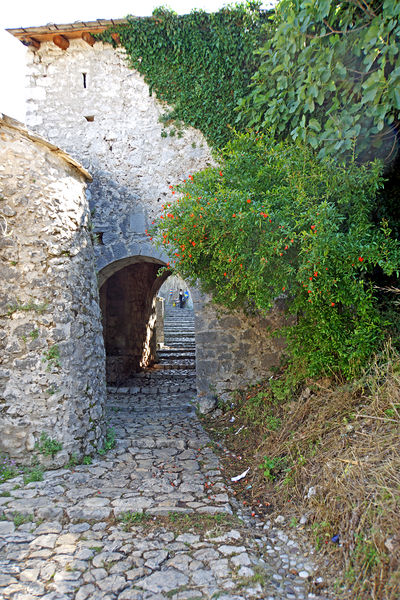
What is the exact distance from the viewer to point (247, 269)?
142 inches

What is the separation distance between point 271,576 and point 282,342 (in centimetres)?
352

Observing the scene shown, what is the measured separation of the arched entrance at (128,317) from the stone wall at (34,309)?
466 cm

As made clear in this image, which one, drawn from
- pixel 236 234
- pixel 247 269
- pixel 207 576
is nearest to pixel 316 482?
pixel 207 576

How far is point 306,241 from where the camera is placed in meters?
3.15

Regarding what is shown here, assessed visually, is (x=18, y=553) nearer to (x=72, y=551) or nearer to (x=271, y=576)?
(x=72, y=551)

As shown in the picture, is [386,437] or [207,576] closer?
[207,576]

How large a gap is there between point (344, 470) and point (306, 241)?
1.63 metres

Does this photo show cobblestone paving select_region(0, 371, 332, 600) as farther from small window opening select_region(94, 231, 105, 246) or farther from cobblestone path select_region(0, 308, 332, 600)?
small window opening select_region(94, 231, 105, 246)

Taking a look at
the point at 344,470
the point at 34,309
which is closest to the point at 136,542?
the point at 344,470

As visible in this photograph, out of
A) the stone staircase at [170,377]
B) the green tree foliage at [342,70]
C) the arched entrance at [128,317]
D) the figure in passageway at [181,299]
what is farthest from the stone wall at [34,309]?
the figure in passageway at [181,299]

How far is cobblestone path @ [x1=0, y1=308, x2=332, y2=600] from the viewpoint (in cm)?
240

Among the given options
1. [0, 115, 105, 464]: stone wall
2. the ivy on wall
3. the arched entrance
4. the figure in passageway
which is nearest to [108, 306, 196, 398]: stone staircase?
the arched entrance

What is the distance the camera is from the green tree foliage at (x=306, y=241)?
127 inches

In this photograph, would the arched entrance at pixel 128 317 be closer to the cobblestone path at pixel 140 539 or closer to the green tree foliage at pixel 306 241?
the cobblestone path at pixel 140 539
